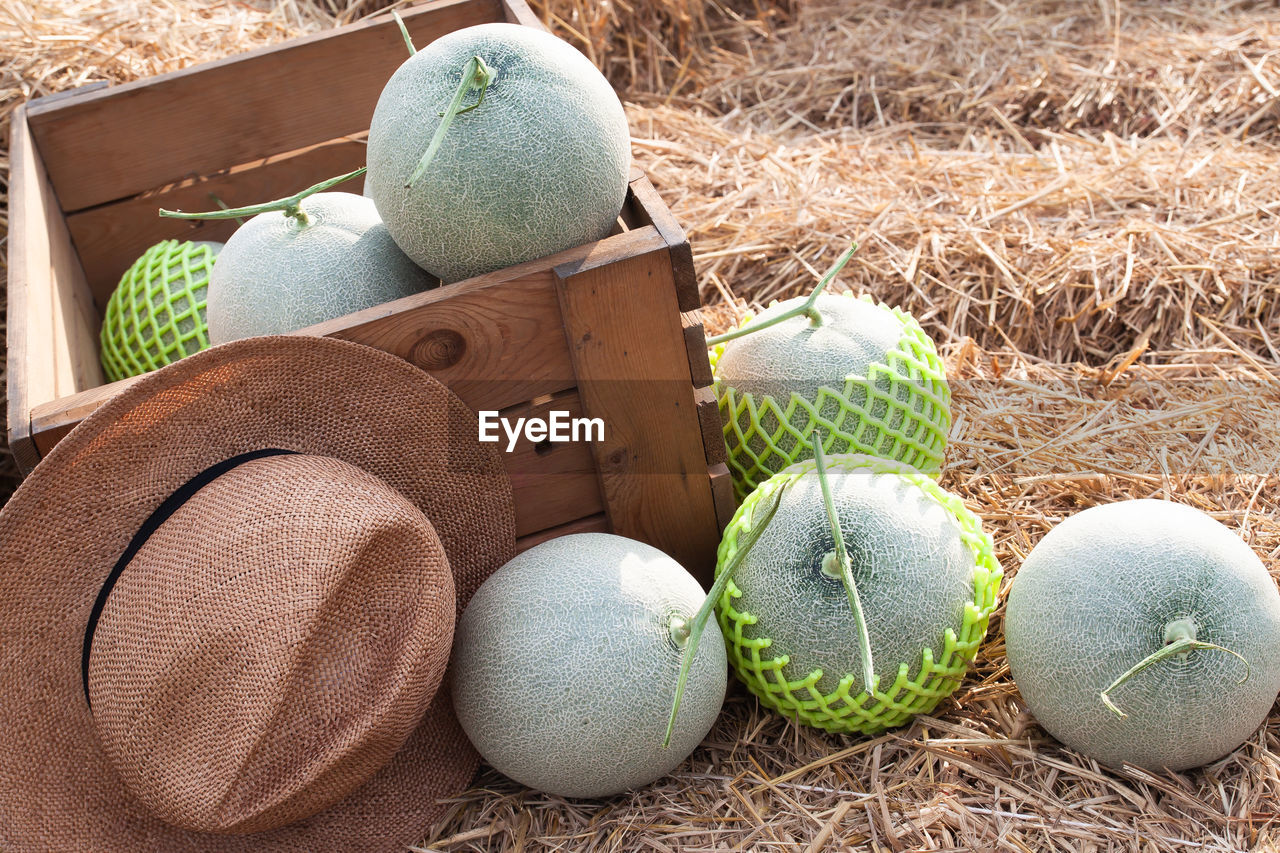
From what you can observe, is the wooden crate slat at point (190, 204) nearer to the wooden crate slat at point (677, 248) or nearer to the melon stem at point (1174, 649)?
the wooden crate slat at point (677, 248)

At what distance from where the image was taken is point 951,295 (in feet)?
9.61

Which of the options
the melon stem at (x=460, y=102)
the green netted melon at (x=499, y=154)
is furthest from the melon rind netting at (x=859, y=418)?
the melon stem at (x=460, y=102)

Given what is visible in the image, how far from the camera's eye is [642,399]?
186 centimetres

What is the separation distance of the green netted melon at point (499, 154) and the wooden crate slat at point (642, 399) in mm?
113

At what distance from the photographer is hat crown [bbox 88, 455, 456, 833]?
4.85 feet

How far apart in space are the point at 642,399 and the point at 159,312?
1.12m

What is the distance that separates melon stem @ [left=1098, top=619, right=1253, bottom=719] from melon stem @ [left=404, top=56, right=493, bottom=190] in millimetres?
1214

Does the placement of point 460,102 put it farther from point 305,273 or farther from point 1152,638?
point 1152,638

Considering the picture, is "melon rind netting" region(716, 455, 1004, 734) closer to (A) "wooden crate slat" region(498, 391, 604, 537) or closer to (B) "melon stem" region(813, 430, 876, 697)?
(B) "melon stem" region(813, 430, 876, 697)

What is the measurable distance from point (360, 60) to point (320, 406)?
1.22 metres

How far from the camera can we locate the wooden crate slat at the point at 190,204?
2.64 m

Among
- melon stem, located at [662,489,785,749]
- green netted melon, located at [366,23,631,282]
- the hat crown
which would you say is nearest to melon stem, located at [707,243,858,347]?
green netted melon, located at [366,23,631,282]

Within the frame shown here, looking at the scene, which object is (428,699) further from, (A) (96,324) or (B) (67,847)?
(A) (96,324)

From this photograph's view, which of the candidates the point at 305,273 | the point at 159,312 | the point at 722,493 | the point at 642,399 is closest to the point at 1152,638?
the point at 722,493
